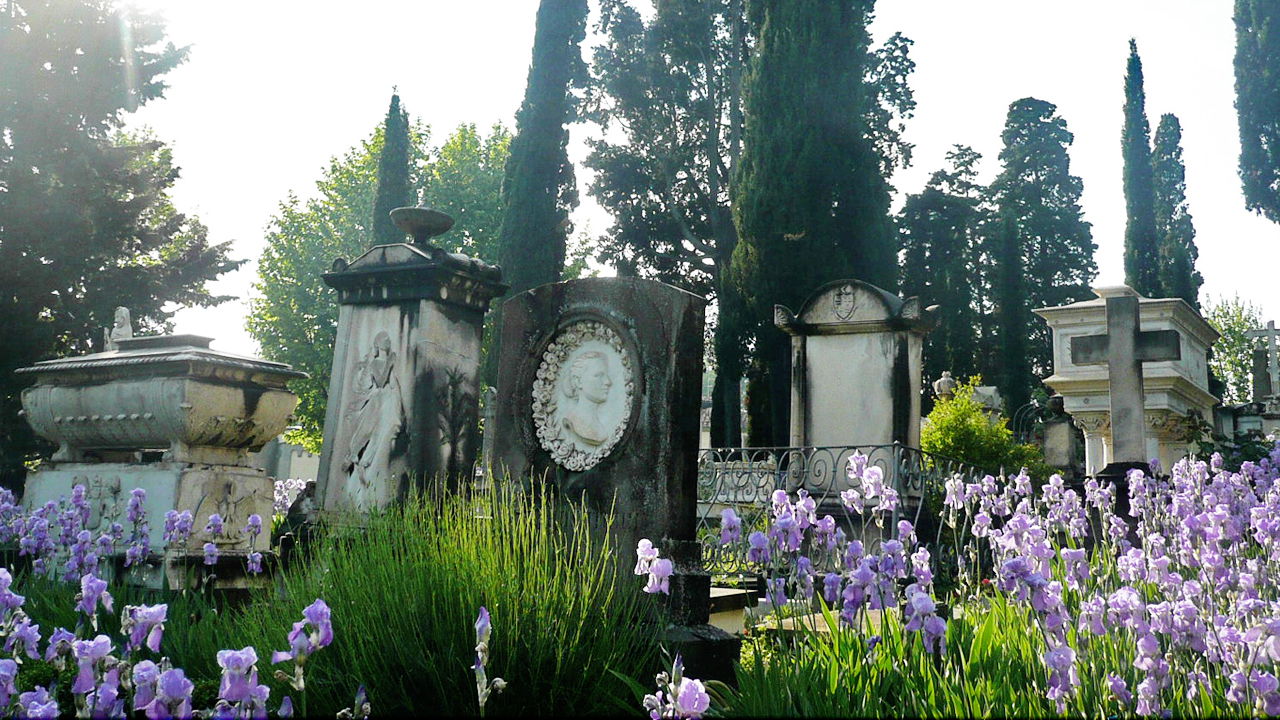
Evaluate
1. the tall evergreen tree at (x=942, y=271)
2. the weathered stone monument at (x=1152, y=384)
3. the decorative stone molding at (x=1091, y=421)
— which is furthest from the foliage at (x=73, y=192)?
the tall evergreen tree at (x=942, y=271)

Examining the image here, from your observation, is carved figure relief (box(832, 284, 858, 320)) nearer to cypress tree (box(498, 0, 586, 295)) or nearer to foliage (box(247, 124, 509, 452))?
cypress tree (box(498, 0, 586, 295))

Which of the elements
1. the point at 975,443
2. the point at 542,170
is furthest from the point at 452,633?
the point at 542,170

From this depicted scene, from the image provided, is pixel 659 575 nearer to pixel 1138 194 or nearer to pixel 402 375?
pixel 402 375

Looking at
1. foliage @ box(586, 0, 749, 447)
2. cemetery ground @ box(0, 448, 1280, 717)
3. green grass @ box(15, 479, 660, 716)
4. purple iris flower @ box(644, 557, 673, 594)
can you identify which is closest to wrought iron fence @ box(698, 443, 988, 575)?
cemetery ground @ box(0, 448, 1280, 717)

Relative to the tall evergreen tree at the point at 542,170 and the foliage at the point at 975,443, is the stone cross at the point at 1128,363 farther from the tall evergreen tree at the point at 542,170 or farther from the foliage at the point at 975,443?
the tall evergreen tree at the point at 542,170

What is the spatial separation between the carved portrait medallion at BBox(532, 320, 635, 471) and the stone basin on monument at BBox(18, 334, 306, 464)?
6.93 ft

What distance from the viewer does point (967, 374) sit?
115 ft

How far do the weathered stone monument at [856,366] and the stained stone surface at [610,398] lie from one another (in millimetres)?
5322

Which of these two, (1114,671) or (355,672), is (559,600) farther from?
(1114,671)

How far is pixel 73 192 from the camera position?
1855 cm

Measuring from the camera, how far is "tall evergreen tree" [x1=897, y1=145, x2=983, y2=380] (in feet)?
113

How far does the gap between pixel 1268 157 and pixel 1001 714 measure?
100 ft

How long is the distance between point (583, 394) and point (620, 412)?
0.89 feet

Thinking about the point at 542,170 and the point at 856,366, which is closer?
the point at 856,366
